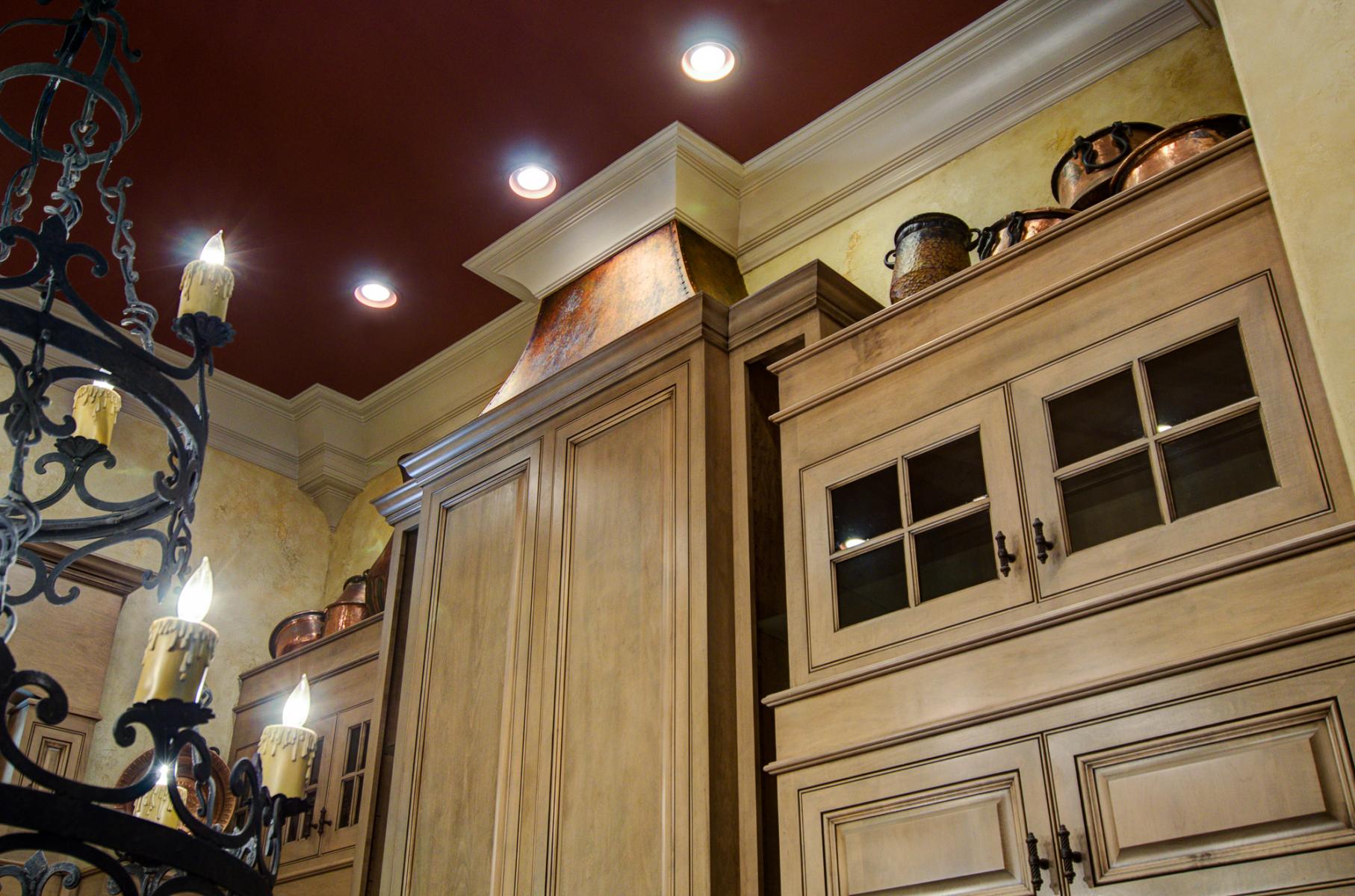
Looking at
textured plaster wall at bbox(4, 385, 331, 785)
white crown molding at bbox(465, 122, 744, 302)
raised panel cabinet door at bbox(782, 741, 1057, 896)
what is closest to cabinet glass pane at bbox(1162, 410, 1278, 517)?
raised panel cabinet door at bbox(782, 741, 1057, 896)

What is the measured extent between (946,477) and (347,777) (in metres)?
2.34

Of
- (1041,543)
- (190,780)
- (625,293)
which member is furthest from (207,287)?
(190,780)

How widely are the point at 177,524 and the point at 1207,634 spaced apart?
1.48 meters

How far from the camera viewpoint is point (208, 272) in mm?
1747

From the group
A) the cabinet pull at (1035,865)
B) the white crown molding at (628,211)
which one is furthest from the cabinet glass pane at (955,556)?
the white crown molding at (628,211)

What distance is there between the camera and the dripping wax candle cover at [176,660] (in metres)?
1.34

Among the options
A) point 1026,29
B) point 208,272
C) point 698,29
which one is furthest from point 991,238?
point 208,272

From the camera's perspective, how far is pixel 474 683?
308 centimetres

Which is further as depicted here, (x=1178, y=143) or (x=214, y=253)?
(x=1178, y=143)

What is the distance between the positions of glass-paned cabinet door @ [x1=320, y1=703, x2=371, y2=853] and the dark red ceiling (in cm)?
146

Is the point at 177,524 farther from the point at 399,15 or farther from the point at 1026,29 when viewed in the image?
the point at 1026,29

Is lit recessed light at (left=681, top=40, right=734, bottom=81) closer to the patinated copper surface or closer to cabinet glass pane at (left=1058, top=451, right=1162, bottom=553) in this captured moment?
the patinated copper surface

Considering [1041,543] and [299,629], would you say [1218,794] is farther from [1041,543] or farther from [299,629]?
[299,629]

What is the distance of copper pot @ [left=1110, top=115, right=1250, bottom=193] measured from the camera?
7.53 feet
